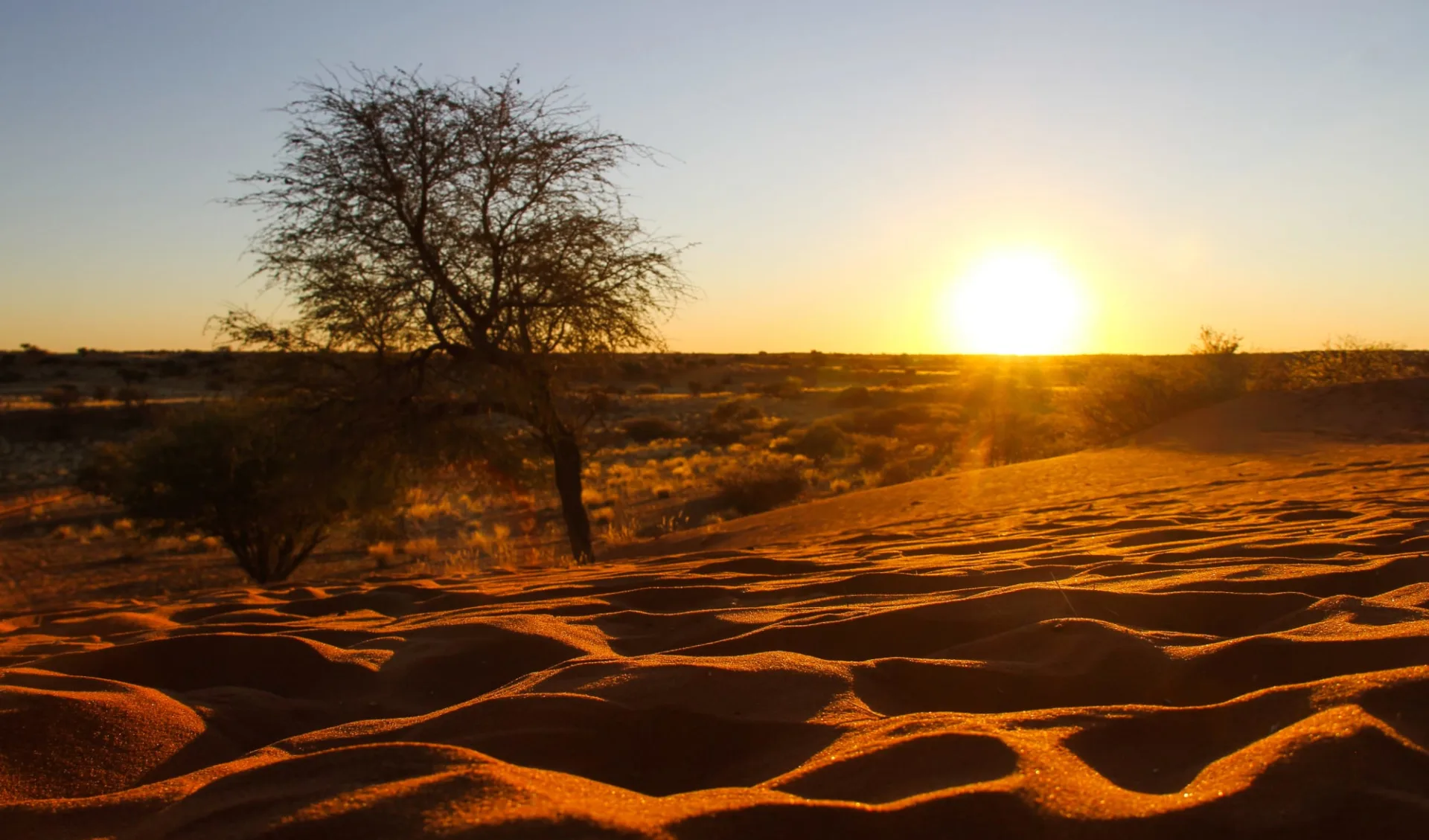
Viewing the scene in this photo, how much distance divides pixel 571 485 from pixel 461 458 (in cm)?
136

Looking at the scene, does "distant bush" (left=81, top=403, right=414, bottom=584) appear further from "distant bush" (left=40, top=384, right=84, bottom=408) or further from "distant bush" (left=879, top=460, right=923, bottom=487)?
"distant bush" (left=40, top=384, right=84, bottom=408)

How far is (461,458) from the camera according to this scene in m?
11.6

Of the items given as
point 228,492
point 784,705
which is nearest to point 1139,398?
point 228,492

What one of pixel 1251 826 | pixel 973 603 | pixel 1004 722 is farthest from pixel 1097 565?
pixel 1251 826

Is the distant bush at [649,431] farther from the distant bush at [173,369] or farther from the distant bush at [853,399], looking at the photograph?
the distant bush at [173,369]

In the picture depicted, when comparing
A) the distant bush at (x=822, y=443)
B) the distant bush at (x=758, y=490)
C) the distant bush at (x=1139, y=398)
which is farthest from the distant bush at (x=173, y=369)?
the distant bush at (x=1139, y=398)

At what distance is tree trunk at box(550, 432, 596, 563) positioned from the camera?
1193cm

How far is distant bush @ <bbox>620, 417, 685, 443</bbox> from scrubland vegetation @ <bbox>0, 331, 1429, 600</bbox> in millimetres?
91

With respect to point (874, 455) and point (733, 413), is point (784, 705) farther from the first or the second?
point (733, 413)

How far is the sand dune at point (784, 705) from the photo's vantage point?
1928mm

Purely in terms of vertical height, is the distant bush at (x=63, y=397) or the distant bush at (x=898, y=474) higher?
the distant bush at (x=63, y=397)

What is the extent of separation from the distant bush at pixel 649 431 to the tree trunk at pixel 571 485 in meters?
23.0

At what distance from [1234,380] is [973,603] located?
19325 millimetres

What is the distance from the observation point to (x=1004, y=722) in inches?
97.4
